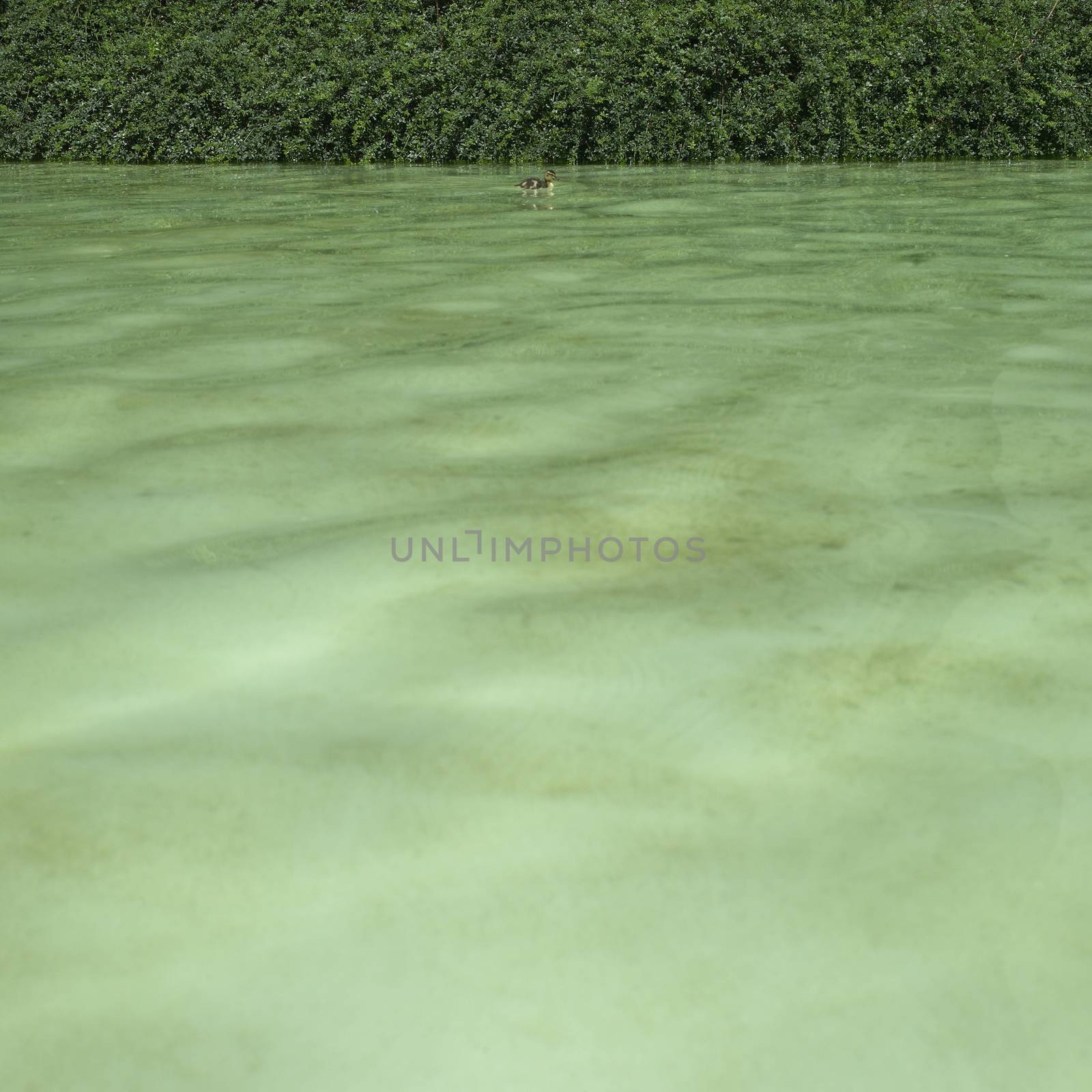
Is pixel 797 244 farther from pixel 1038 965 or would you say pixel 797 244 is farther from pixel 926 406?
pixel 1038 965

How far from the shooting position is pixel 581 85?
37.6 feet

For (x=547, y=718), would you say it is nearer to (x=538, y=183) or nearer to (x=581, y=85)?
(x=538, y=183)

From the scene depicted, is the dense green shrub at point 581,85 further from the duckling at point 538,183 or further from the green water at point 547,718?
the green water at point 547,718

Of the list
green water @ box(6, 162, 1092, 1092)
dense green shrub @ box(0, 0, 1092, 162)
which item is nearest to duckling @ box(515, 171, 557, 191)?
dense green shrub @ box(0, 0, 1092, 162)

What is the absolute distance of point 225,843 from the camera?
144 centimetres

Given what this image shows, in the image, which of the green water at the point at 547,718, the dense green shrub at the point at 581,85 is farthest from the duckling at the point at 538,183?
the green water at the point at 547,718

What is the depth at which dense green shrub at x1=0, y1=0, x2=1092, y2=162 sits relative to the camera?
1138cm

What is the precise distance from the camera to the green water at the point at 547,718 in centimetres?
119

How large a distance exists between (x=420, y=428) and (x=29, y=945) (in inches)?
70.9

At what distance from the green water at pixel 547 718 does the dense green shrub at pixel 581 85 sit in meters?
8.14

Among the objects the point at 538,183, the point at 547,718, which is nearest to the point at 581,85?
the point at 538,183

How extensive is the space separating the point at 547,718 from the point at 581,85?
1054 centimetres

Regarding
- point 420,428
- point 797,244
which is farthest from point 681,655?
point 797,244

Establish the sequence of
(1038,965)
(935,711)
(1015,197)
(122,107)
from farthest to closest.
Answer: (122,107), (1015,197), (935,711), (1038,965)
